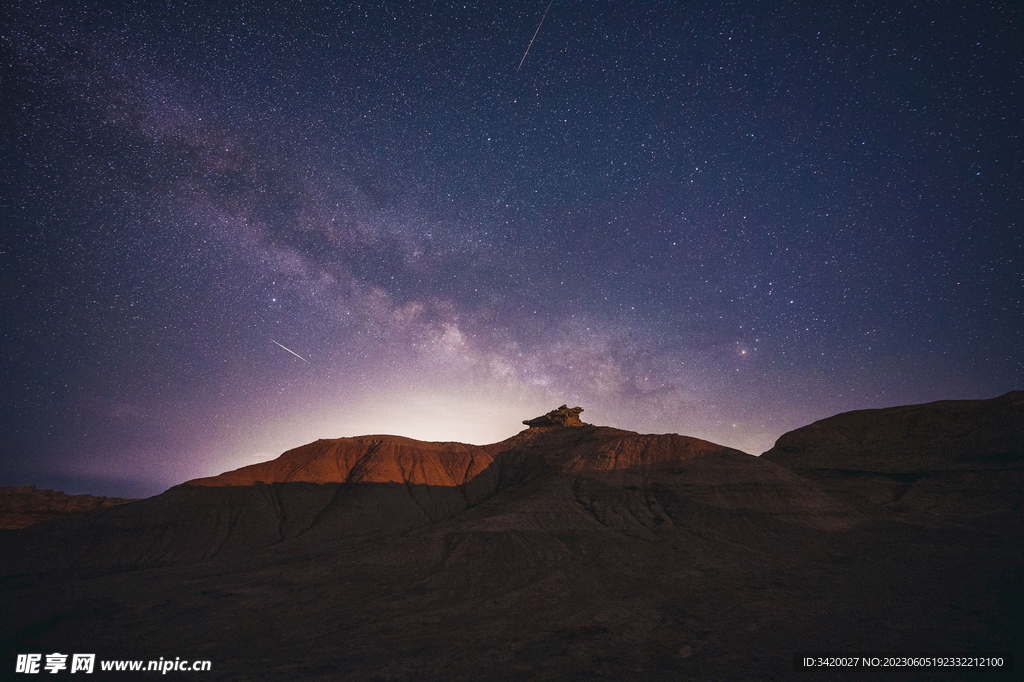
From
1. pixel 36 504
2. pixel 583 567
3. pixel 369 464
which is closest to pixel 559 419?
pixel 369 464

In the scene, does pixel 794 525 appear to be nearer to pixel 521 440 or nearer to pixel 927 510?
pixel 927 510

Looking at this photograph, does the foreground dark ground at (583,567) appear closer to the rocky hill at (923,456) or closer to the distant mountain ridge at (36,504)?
the rocky hill at (923,456)

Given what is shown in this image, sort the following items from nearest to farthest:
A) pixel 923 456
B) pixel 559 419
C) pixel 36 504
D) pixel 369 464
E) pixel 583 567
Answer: pixel 583 567, pixel 923 456, pixel 36 504, pixel 369 464, pixel 559 419

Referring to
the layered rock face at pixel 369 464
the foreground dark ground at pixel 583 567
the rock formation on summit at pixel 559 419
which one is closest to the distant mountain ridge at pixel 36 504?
the foreground dark ground at pixel 583 567

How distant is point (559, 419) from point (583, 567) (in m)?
42.3

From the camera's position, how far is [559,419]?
67.4m

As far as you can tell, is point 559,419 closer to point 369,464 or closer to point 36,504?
point 369,464

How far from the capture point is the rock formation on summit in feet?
221

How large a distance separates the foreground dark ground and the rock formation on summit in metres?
19.0

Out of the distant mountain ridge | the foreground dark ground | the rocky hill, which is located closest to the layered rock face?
the foreground dark ground

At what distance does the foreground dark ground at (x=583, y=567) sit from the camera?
1546cm

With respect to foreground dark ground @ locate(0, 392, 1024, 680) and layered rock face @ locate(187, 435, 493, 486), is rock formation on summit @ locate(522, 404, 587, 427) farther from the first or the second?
foreground dark ground @ locate(0, 392, 1024, 680)

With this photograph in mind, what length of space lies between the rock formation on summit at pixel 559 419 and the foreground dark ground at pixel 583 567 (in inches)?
750

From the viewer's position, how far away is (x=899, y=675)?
12273 mm
